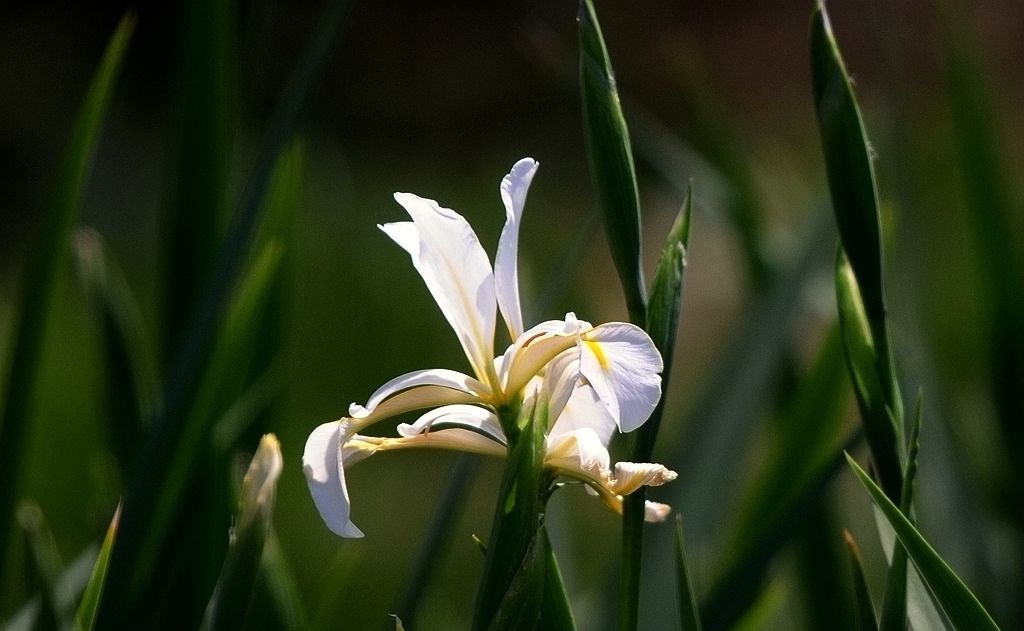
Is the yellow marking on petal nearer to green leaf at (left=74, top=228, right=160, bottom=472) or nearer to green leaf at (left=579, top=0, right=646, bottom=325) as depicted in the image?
green leaf at (left=579, top=0, right=646, bottom=325)

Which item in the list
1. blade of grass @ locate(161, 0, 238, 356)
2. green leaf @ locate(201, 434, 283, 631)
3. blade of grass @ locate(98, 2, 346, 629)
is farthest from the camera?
blade of grass @ locate(161, 0, 238, 356)

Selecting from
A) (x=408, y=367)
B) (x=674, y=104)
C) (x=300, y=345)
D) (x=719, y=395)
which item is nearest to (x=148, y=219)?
(x=300, y=345)

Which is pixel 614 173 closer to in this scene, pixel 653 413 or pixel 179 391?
pixel 653 413

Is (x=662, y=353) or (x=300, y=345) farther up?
(x=662, y=353)

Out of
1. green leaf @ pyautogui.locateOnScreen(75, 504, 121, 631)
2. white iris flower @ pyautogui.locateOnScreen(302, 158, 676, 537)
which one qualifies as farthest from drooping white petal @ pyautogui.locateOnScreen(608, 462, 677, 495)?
green leaf @ pyautogui.locateOnScreen(75, 504, 121, 631)

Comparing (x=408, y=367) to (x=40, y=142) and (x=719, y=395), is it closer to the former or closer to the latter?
(x=719, y=395)

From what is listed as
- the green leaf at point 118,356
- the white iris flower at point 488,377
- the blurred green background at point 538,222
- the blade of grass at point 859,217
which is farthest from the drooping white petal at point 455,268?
the green leaf at point 118,356

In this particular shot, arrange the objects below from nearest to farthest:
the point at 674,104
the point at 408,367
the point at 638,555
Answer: the point at 638,555 → the point at 408,367 → the point at 674,104
